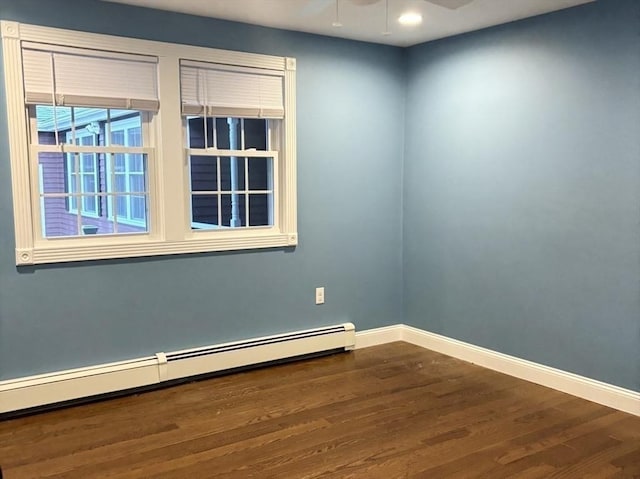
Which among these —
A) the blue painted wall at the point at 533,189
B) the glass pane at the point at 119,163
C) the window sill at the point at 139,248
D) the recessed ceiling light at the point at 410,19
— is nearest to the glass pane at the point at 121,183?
the glass pane at the point at 119,163

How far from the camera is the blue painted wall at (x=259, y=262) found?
3.23m

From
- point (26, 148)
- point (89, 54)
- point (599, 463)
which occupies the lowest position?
point (599, 463)

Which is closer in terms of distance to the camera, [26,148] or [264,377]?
[26,148]

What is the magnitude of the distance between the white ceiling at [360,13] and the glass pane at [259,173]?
0.91 m

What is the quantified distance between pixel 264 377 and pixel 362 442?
1.11 metres

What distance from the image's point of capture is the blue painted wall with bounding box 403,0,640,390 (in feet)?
10.5

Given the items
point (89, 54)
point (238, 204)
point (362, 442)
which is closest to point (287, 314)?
point (238, 204)

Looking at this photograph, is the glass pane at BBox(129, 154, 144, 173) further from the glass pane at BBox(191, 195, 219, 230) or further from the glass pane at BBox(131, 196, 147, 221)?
the glass pane at BBox(191, 195, 219, 230)

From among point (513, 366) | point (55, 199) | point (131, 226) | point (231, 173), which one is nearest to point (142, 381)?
point (131, 226)

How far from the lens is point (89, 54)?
3266mm

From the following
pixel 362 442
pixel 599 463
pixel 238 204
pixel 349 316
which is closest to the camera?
pixel 599 463

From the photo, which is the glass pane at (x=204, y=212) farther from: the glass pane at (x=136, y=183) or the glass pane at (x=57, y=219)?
the glass pane at (x=57, y=219)

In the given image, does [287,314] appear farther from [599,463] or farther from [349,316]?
[599,463]

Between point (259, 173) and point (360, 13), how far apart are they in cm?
127
